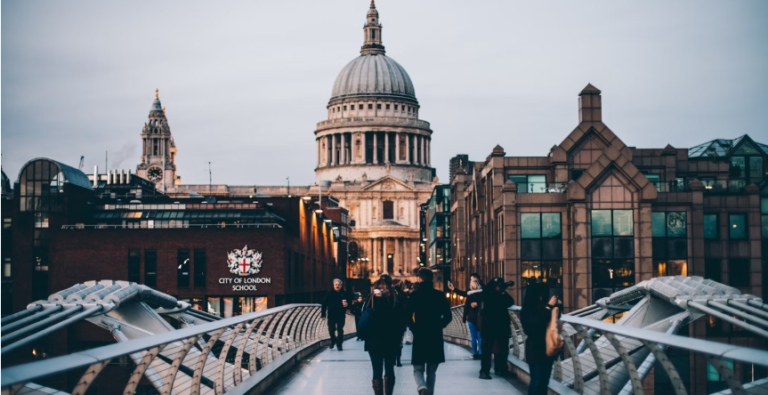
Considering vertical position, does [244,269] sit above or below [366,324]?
below

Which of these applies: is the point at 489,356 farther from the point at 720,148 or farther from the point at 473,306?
the point at 720,148

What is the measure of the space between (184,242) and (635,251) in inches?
1221

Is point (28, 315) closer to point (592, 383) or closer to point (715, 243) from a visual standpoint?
point (592, 383)

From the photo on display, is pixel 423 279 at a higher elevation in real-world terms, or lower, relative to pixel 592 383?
higher

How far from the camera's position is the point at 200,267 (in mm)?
65688

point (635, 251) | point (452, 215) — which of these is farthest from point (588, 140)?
point (452, 215)

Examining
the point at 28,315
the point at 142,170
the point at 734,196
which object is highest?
the point at 142,170

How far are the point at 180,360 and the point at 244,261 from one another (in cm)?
5498

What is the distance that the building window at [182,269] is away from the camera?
2562 inches

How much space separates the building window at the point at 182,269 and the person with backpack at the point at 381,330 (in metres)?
52.7

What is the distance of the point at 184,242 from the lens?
65438mm

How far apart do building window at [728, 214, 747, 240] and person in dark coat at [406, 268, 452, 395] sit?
141 ft

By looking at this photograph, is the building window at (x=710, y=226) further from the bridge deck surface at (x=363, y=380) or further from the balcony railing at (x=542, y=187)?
the bridge deck surface at (x=363, y=380)

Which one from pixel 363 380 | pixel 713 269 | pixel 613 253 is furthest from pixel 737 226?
pixel 363 380
